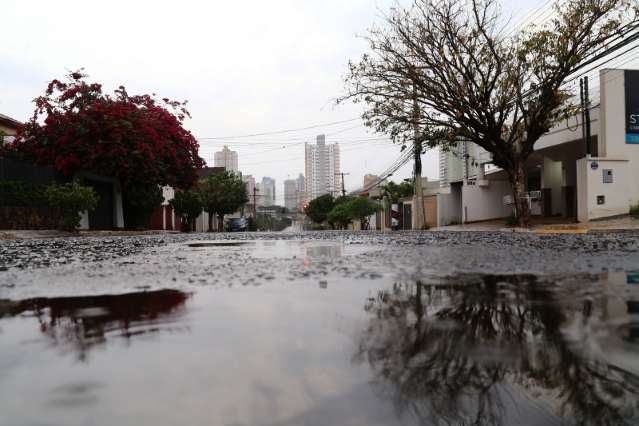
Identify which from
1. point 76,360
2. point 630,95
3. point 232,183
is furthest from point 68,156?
point 232,183

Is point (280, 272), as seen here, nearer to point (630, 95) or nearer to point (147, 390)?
point (147, 390)

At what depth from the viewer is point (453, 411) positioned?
1412mm

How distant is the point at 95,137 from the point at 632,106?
905 inches

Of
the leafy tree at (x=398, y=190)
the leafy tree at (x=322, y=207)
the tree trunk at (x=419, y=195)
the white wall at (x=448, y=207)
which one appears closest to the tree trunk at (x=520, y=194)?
the tree trunk at (x=419, y=195)

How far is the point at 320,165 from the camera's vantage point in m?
121

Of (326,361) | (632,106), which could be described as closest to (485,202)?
(632,106)

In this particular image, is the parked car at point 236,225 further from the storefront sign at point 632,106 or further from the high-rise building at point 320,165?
the high-rise building at point 320,165

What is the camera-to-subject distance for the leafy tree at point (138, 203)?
1061 inches

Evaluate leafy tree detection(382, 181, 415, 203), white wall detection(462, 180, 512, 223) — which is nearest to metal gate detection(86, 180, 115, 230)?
white wall detection(462, 180, 512, 223)

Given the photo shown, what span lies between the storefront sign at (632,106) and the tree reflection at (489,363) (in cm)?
2202

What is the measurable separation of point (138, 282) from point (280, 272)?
4.41 feet

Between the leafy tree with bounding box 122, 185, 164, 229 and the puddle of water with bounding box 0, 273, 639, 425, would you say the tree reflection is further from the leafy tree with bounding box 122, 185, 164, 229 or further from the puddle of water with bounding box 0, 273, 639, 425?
the leafy tree with bounding box 122, 185, 164, 229

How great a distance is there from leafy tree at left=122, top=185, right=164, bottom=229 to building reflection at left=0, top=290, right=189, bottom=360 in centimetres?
2396

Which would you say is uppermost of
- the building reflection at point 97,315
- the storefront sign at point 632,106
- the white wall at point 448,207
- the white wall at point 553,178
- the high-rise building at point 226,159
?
the high-rise building at point 226,159
